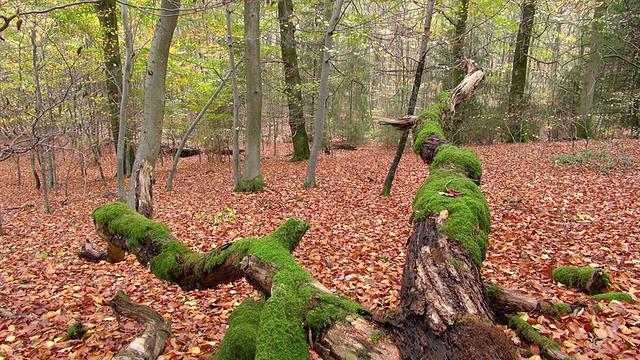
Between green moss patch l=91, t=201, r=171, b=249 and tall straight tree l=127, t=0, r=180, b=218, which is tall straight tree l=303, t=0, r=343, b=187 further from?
green moss patch l=91, t=201, r=171, b=249

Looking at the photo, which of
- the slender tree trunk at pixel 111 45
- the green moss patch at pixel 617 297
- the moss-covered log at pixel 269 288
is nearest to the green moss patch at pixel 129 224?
the moss-covered log at pixel 269 288

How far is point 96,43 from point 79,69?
1.26 metres

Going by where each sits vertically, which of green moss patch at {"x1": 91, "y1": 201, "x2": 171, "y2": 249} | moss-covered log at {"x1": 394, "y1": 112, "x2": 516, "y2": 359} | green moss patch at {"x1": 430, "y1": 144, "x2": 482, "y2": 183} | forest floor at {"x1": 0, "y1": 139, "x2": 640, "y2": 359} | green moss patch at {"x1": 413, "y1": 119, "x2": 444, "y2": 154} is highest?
green moss patch at {"x1": 413, "y1": 119, "x2": 444, "y2": 154}

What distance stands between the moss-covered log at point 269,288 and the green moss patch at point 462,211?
0.93 metres

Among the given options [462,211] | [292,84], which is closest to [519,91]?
[292,84]

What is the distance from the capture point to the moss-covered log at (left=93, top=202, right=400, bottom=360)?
1744 mm

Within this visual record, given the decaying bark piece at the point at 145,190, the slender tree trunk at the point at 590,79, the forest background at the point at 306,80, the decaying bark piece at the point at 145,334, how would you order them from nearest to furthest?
the decaying bark piece at the point at 145,334 → the decaying bark piece at the point at 145,190 → the forest background at the point at 306,80 → the slender tree trunk at the point at 590,79

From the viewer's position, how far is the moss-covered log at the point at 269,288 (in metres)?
1.74

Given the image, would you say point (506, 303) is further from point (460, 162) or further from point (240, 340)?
point (240, 340)

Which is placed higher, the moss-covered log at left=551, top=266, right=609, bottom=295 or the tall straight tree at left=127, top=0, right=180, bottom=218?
the tall straight tree at left=127, top=0, right=180, bottom=218

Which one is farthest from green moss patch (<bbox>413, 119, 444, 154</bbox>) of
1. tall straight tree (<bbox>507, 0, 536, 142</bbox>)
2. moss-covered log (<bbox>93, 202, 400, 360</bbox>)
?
tall straight tree (<bbox>507, 0, 536, 142</bbox>)

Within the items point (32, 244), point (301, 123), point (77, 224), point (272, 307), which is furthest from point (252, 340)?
point (301, 123)

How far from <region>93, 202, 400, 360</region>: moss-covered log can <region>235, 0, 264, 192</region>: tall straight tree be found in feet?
21.4

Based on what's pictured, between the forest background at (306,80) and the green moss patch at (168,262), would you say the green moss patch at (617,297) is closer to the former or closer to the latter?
the green moss patch at (168,262)
